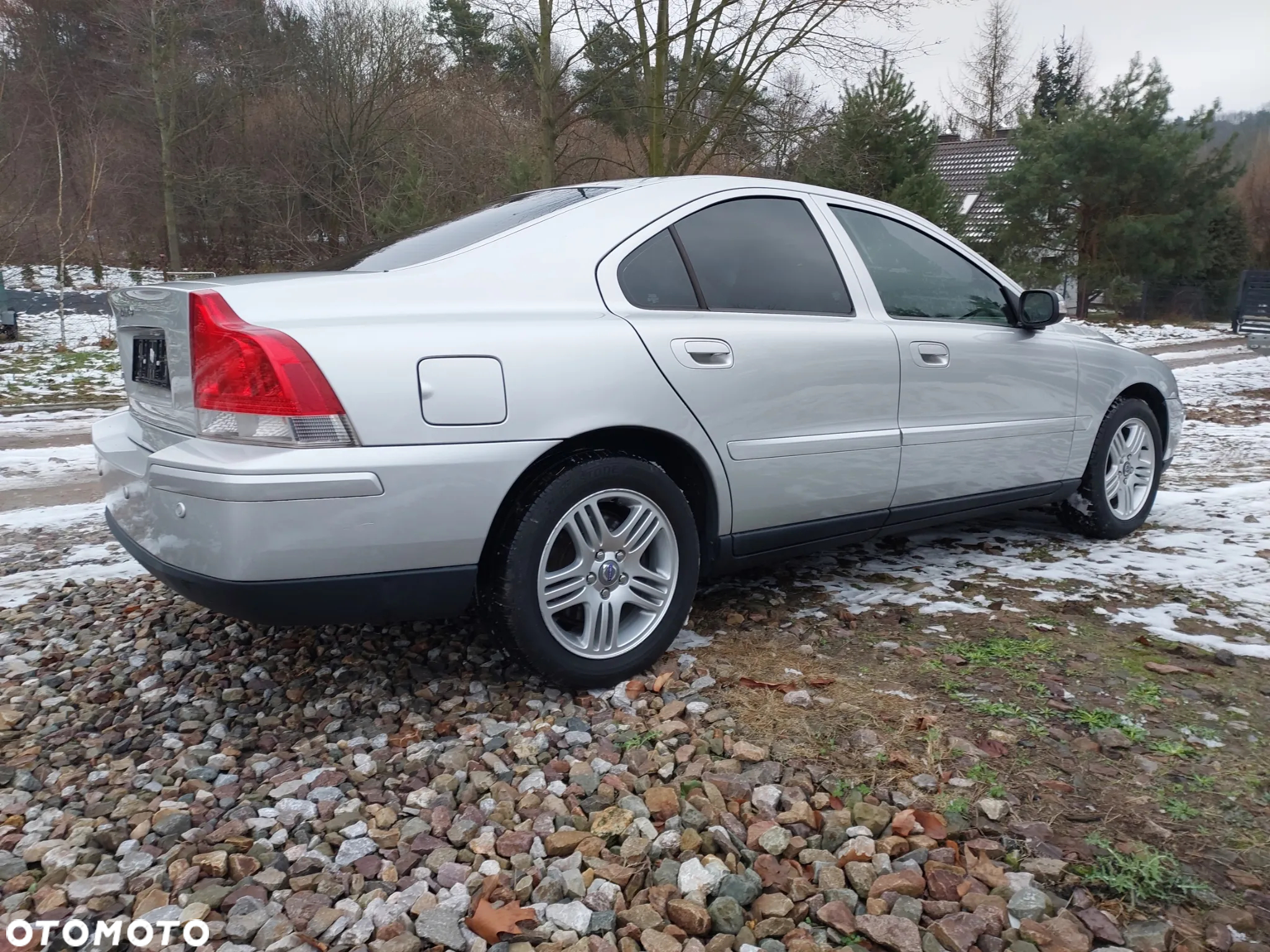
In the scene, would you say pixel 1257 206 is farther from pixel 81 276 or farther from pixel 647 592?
pixel 81 276

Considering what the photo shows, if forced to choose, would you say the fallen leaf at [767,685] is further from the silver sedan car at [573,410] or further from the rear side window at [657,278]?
the rear side window at [657,278]

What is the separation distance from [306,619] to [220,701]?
27.6 inches

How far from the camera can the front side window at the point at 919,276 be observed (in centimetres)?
363

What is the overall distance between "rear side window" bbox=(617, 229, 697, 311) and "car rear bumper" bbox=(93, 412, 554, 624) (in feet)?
2.09

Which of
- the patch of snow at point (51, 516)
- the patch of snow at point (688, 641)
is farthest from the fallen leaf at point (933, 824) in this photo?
the patch of snow at point (51, 516)

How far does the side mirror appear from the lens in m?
4.01

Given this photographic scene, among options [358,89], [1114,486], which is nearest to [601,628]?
[1114,486]

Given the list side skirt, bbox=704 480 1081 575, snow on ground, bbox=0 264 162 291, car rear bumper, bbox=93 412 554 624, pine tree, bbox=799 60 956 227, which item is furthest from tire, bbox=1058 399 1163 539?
snow on ground, bbox=0 264 162 291

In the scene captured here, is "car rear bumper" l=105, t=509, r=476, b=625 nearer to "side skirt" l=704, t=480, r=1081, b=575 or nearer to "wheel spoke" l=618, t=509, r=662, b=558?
"wheel spoke" l=618, t=509, r=662, b=558

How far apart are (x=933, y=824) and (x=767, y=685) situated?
807 mm

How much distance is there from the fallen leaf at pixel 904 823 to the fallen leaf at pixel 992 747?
401 mm

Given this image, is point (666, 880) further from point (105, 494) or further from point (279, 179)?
point (279, 179)

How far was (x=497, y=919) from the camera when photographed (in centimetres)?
187

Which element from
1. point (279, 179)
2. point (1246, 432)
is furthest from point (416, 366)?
point (279, 179)
